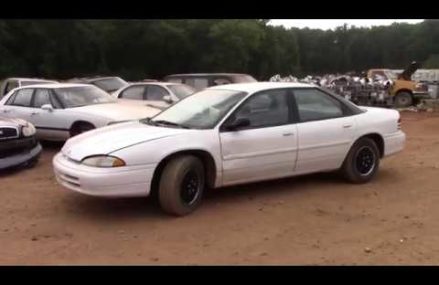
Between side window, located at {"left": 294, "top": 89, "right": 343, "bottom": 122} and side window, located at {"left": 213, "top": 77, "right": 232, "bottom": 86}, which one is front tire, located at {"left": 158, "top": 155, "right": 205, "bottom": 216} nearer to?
side window, located at {"left": 294, "top": 89, "right": 343, "bottom": 122}

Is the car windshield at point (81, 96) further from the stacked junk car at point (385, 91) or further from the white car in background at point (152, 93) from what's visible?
the stacked junk car at point (385, 91)

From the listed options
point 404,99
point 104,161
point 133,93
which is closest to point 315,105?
point 104,161

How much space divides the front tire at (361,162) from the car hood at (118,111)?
11.4ft

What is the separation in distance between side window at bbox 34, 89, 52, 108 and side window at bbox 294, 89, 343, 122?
555 centimetres

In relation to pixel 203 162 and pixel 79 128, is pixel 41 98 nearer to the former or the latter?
pixel 79 128

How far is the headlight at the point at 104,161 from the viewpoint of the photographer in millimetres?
6121

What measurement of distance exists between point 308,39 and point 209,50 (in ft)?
163

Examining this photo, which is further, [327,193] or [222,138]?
[327,193]

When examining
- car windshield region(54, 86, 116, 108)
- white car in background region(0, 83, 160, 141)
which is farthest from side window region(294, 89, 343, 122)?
→ car windshield region(54, 86, 116, 108)

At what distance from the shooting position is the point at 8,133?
8875 mm

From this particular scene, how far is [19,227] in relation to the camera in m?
6.08

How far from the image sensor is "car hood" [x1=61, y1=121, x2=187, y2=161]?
630 centimetres
